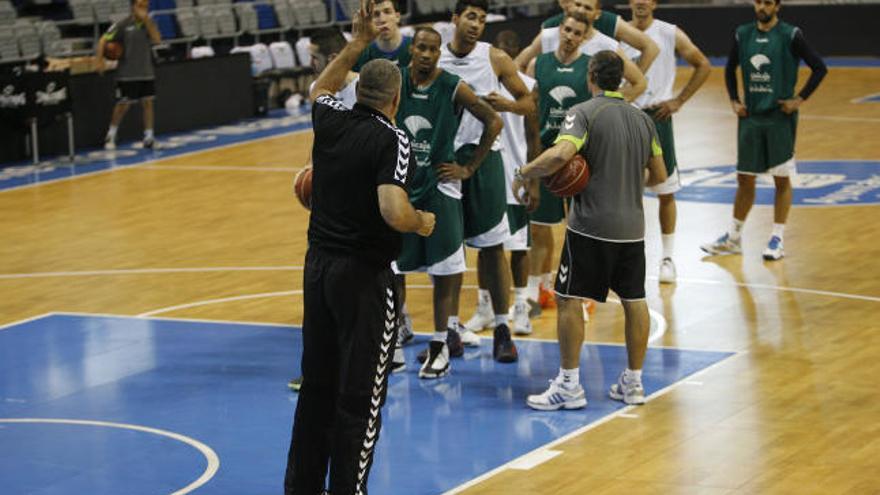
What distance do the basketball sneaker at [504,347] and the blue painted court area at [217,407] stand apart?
69 mm

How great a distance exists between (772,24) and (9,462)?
7.56m

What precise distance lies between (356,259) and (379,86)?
73cm

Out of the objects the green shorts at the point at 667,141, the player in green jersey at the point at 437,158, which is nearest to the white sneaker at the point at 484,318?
the player in green jersey at the point at 437,158

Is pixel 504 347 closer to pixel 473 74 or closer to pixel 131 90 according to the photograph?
pixel 473 74

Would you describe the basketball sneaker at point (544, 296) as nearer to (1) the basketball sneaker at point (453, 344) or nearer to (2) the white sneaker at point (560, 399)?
(1) the basketball sneaker at point (453, 344)

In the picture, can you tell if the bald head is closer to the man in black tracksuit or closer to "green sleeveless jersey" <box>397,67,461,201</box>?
the man in black tracksuit

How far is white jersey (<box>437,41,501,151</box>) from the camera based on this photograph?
10.3 m

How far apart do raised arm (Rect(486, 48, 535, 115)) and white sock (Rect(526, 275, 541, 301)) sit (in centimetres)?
179

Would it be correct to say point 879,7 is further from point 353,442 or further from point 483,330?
point 353,442

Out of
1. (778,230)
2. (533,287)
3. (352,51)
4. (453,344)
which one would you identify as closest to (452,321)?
(453,344)

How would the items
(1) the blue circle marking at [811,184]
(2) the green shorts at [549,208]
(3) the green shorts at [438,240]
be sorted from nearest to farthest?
(3) the green shorts at [438,240], (2) the green shorts at [549,208], (1) the blue circle marking at [811,184]

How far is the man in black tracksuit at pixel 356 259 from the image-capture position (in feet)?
22.6

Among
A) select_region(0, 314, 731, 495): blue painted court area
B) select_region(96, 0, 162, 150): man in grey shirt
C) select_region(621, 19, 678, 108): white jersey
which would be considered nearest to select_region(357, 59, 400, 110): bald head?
select_region(0, 314, 731, 495): blue painted court area

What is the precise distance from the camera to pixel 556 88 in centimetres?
1103
